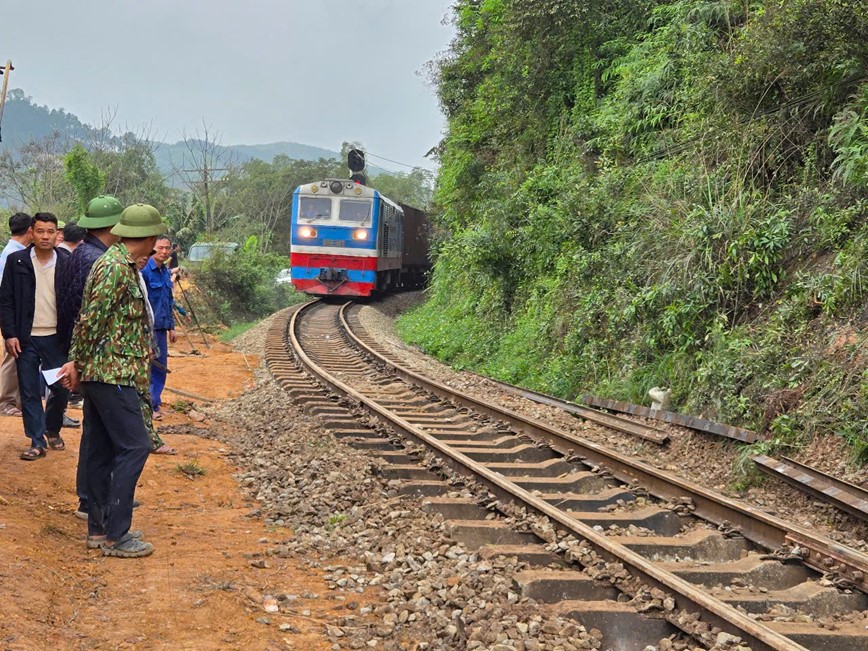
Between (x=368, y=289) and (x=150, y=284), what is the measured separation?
53.3ft

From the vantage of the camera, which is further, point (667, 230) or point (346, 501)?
point (667, 230)

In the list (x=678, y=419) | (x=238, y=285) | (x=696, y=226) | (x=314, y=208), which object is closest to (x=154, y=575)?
(x=678, y=419)

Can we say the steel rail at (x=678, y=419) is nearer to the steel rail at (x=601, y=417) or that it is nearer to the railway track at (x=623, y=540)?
the steel rail at (x=601, y=417)

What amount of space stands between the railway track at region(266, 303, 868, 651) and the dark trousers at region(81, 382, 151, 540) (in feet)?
6.09

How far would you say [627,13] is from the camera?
1611 cm

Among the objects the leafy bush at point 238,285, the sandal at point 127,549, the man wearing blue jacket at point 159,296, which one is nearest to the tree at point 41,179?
the leafy bush at point 238,285

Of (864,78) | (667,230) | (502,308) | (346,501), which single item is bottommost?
(346,501)

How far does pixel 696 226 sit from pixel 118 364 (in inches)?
261

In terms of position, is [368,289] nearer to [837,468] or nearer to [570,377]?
[570,377]

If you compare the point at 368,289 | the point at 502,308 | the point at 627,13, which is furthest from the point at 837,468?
the point at 368,289

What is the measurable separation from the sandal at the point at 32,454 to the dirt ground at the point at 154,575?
0.06m

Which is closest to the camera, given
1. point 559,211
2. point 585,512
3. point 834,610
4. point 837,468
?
point 834,610

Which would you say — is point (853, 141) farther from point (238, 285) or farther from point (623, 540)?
point (238, 285)

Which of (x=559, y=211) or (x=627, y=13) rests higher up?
(x=627, y=13)
